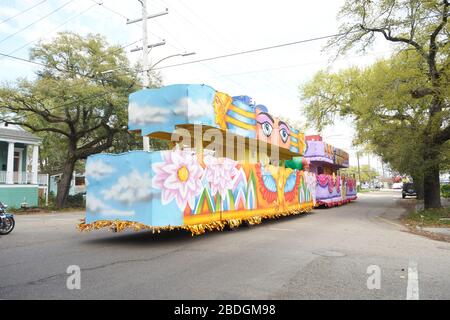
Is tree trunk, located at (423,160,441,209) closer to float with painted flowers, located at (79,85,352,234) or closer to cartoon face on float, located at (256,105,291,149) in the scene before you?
cartoon face on float, located at (256,105,291,149)

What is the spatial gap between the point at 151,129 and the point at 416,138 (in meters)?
13.2

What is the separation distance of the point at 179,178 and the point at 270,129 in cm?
743

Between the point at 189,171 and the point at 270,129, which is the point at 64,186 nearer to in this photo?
the point at 270,129

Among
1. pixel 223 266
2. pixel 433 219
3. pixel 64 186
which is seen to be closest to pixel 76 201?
pixel 64 186

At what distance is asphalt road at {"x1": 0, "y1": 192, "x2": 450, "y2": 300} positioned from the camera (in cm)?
509

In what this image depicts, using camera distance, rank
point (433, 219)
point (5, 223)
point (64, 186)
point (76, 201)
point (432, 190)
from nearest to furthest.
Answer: point (5, 223) → point (433, 219) → point (432, 190) → point (64, 186) → point (76, 201)

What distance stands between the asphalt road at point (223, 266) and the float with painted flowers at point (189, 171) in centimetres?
79

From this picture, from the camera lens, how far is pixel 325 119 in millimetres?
31391

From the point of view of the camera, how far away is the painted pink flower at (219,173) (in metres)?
10.7

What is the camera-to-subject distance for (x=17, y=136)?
91.2 ft

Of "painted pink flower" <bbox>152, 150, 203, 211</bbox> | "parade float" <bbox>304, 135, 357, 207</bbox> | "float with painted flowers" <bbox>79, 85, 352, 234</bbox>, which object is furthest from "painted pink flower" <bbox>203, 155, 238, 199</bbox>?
"parade float" <bbox>304, 135, 357, 207</bbox>

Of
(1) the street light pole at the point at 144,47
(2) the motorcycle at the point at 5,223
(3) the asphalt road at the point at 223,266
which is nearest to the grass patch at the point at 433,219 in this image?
(3) the asphalt road at the point at 223,266

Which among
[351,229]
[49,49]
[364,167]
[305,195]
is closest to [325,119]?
[305,195]
